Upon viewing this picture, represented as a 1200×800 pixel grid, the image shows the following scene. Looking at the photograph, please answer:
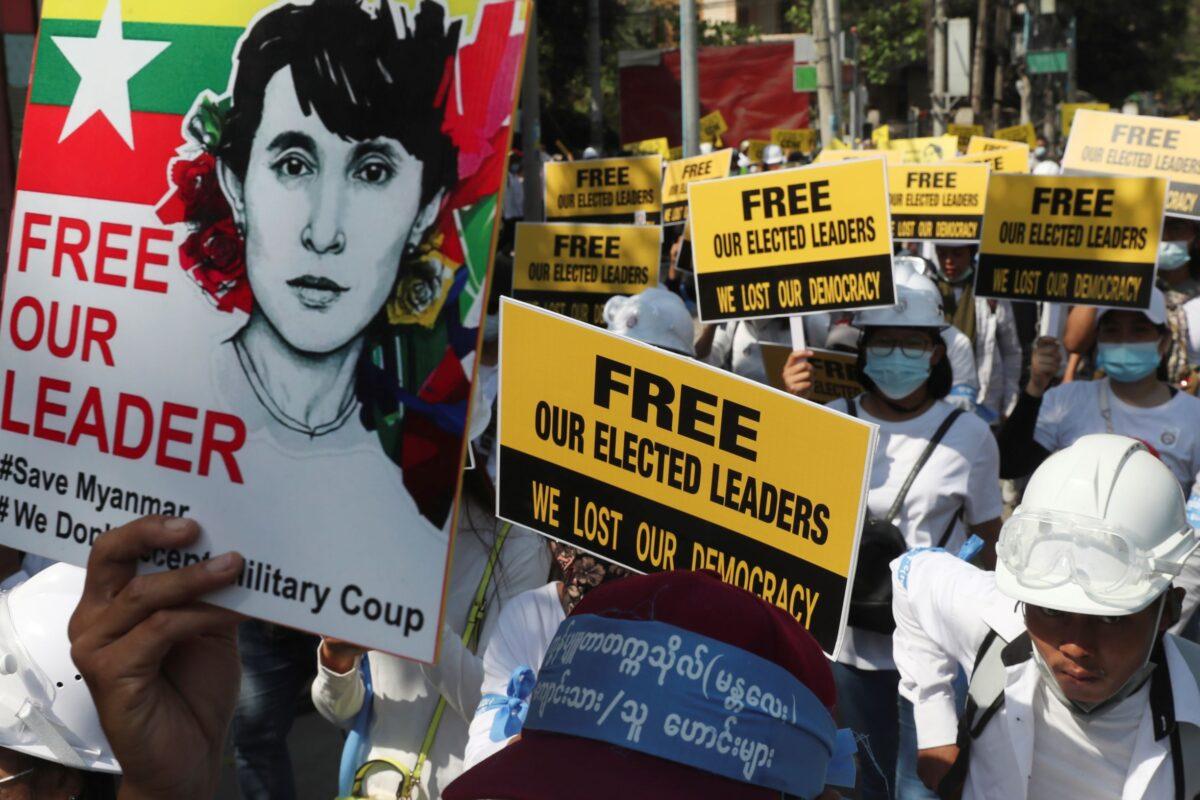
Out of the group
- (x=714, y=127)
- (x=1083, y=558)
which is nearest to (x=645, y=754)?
(x=1083, y=558)

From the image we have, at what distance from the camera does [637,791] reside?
5.36ft

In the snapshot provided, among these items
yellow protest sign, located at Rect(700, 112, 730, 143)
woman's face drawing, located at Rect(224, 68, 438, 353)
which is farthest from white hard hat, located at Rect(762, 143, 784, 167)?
woman's face drawing, located at Rect(224, 68, 438, 353)

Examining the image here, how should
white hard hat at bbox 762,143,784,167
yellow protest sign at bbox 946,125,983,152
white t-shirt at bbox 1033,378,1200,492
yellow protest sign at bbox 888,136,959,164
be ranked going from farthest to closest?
white hard hat at bbox 762,143,784,167 < yellow protest sign at bbox 946,125,983,152 < yellow protest sign at bbox 888,136,959,164 < white t-shirt at bbox 1033,378,1200,492

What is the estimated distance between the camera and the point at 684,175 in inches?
502

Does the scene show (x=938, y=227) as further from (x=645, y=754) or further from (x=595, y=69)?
(x=595, y=69)

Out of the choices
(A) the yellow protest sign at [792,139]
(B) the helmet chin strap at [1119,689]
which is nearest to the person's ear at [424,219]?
(B) the helmet chin strap at [1119,689]

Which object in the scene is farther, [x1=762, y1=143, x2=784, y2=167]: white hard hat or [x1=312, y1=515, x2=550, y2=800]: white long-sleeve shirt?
[x1=762, y1=143, x2=784, y2=167]: white hard hat

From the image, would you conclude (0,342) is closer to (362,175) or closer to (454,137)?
(362,175)

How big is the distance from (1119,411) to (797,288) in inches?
53.7

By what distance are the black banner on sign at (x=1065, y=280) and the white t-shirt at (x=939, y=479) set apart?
1.80 meters

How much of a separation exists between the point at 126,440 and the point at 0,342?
27 centimetres

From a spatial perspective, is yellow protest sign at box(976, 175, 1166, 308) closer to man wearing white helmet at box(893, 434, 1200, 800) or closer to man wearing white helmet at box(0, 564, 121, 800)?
man wearing white helmet at box(893, 434, 1200, 800)

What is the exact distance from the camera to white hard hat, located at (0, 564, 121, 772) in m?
2.75

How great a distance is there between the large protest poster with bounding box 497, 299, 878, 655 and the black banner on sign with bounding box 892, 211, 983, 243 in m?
6.18
